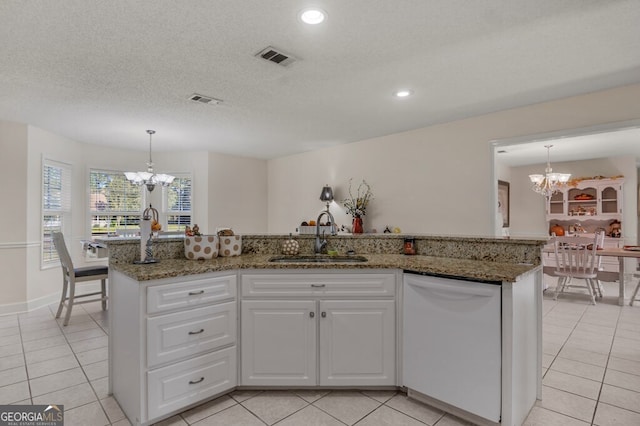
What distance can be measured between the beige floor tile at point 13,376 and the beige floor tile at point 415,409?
2685 mm

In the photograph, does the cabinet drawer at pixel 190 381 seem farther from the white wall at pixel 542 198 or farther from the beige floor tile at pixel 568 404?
the white wall at pixel 542 198

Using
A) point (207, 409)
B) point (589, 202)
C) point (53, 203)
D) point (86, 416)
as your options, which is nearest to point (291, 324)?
point (207, 409)

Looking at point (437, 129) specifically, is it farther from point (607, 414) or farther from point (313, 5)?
point (607, 414)

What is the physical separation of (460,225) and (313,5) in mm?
3196

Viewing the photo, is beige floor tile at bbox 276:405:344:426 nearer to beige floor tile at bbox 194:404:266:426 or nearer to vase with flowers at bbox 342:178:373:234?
beige floor tile at bbox 194:404:266:426

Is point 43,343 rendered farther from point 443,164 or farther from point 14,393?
point 443,164

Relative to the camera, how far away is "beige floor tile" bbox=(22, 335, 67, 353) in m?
3.02

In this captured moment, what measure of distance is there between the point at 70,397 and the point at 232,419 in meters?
1.18

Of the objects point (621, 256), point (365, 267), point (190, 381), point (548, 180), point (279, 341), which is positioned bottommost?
point (190, 381)

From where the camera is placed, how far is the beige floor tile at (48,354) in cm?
A: 278

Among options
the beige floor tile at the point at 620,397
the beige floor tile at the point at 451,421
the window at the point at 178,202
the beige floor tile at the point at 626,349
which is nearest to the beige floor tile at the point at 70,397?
the beige floor tile at the point at 451,421

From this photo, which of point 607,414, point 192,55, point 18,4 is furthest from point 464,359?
point 18,4

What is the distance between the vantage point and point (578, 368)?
101 inches

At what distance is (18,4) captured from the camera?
6.16 feet
